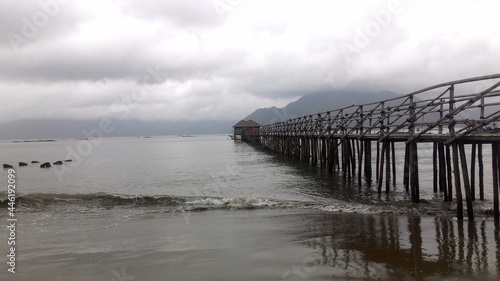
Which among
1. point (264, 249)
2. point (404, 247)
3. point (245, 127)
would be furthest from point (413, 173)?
point (245, 127)

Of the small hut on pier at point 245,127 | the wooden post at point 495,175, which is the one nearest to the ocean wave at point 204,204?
the wooden post at point 495,175

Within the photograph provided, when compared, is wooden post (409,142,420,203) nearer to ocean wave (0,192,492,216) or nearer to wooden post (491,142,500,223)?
ocean wave (0,192,492,216)

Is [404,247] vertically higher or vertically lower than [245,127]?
lower

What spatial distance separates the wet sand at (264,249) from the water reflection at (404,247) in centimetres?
2

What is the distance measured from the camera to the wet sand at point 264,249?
256 inches

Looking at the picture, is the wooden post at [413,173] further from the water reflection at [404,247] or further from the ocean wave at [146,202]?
the ocean wave at [146,202]

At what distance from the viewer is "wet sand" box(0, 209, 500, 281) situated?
6.51 m

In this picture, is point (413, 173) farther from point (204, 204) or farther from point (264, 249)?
point (204, 204)

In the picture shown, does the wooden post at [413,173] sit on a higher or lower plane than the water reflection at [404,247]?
higher

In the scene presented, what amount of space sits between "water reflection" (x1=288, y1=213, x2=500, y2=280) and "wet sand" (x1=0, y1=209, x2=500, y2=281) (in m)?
0.02

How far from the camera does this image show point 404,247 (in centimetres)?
767

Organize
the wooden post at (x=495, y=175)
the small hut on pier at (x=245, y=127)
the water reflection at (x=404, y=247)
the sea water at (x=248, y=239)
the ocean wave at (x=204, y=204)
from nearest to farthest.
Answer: the water reflection at (x=404, y=247) → the sea water at (x=248, y=239) → the wooden post at (x=495, y=175) → the ocean wave at (x=204, y=204) → the small hut on pier at (x=245, y=127)

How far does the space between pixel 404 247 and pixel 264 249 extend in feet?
10.0

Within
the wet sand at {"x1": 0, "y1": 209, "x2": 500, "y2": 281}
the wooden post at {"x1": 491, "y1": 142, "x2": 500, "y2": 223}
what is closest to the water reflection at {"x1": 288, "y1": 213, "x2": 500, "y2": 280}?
the wet sand at {"x1": 0, "y1": 209, "x2": 500, "y2": 281}
